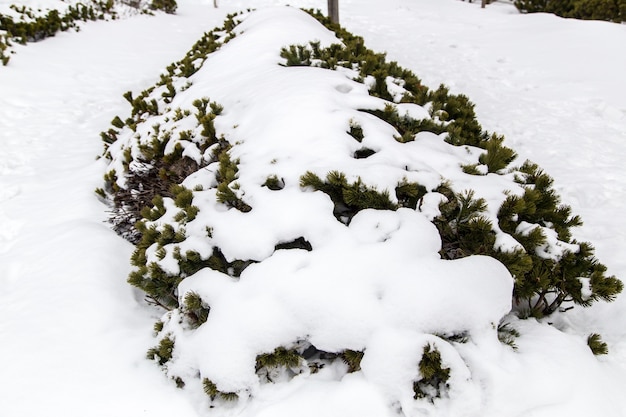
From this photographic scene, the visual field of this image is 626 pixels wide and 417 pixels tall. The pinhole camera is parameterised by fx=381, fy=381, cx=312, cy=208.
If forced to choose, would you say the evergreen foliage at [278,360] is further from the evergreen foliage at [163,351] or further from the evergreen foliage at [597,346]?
the evergreen foliage at [597,346]

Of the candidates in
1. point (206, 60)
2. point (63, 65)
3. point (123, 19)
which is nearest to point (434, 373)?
point (206, 60)

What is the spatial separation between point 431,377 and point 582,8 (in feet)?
52.9

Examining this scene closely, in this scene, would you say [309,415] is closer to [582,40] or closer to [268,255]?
[268,255]

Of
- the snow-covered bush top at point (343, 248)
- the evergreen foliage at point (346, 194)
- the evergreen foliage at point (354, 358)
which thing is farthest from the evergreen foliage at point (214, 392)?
the evergreen foliage at point (346, 194)

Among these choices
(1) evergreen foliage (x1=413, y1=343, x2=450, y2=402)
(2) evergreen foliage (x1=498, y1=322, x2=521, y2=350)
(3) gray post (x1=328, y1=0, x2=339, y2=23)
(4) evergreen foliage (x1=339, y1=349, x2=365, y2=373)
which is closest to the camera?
(1) evergreen foliage (x1=413, y1=343, x2=450, y2=402)

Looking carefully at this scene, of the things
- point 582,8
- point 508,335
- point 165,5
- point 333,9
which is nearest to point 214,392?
point 508,335

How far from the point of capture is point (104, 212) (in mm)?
3809

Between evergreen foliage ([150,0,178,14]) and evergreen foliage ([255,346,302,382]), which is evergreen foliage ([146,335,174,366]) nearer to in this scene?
evergreen foliage ([255,346,302,382])

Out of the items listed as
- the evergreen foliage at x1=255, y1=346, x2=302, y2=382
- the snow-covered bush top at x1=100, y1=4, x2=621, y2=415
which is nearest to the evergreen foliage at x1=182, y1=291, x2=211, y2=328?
the snow-covered bush top at x1=100, y1=4, x2=621, y2=415

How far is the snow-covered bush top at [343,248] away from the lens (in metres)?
1.81

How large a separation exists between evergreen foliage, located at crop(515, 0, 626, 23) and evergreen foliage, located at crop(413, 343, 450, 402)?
14.4m

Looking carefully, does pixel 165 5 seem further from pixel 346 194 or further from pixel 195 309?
pixel 195 309

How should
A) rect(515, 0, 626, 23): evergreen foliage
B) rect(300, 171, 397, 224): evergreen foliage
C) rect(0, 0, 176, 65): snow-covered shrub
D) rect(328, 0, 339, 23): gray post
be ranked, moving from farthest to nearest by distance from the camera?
rect(515, 0, 626, 23): evergreen foliage → rect(328, 0, 339, 23): gray post → rect(0, 0, 176, 65): snow-covered shrub → rect(300, 171, 397, 224): evergreen foliage

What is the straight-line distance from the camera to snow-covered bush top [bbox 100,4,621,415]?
1809 mm
